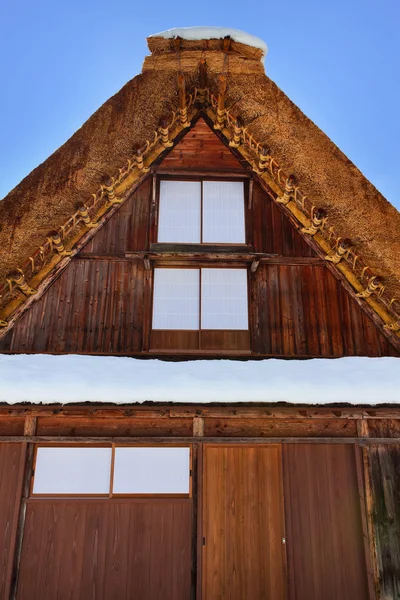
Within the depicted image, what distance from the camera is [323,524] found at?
5.04 metres

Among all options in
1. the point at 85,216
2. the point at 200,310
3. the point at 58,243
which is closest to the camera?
the point at 58,243

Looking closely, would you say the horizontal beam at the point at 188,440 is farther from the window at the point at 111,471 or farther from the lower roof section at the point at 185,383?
the lower roof section at the point at 185,383

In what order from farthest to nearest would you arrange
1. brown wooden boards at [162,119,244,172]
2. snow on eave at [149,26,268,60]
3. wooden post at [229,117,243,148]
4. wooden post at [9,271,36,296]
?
brown wooden boards at [162,119,244,172] → snow on eave at [149,26,268,60] → wooden post at [229,117,243,148] → wooden post at [9,271,36,296]

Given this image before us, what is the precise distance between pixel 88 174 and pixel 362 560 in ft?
21.5

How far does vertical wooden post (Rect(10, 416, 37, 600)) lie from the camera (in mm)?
4695

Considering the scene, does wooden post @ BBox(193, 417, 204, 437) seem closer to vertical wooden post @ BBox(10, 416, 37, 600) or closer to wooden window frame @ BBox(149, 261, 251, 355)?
wooden window frame @ BBox(149, 261, 251, 355)

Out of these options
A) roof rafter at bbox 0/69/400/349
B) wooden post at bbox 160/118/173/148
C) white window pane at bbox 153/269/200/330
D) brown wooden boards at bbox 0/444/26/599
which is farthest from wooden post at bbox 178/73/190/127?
brown wooden boards at bbox 0/444/26/599

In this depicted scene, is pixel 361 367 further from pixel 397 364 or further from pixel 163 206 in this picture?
pixel 163 206

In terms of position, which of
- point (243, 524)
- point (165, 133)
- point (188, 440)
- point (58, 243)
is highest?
point (165, 133)

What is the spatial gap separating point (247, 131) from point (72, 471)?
582 cm

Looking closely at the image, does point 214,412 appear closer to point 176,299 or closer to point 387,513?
point 176,299

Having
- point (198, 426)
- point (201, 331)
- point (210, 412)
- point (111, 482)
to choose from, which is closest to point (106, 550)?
point (111, 482)

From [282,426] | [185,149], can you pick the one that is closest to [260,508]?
[282,426]

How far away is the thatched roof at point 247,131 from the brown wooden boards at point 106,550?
138 inches
